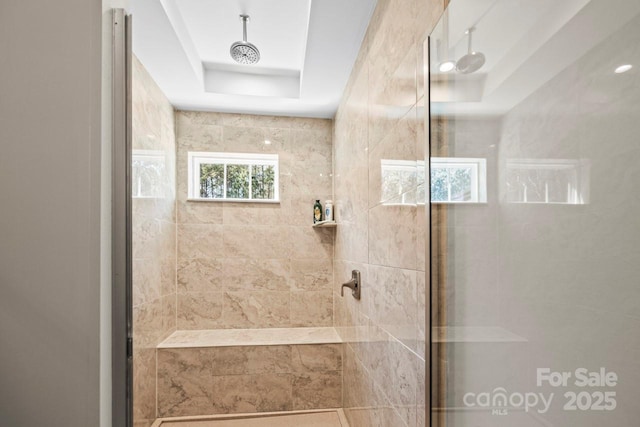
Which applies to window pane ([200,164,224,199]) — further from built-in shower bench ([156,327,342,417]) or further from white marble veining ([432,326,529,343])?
white marble veining ([432,326,529,343])

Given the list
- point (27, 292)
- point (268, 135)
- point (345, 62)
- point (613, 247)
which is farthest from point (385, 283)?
point (268, 135)

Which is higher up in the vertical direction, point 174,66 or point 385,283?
point 174,66

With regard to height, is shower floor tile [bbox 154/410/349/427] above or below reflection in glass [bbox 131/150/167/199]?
below

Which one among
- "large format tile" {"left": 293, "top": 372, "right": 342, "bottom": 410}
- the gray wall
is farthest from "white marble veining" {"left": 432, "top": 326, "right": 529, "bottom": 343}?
"large format tile" {"left": 293, "top": 372, "right": 342, "bottom": 410}

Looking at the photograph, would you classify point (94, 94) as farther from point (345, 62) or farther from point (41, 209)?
point (345, 62)

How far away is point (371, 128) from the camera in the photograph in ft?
5.80

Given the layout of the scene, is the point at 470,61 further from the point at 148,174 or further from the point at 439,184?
the point at 148,174

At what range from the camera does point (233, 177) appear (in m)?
3.14

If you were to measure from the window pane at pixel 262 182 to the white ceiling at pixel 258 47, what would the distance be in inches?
21.3

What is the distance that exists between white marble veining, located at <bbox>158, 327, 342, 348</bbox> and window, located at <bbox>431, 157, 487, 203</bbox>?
2.08m

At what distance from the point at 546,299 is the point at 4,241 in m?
1.18

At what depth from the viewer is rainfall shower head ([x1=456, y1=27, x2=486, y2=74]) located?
74 centimetres

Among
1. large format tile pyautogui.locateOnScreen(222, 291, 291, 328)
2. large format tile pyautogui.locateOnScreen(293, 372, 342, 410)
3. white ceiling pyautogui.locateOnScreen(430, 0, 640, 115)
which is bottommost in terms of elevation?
large format tile pyautogui.locateOnScreen(293, 372, 342, 410)

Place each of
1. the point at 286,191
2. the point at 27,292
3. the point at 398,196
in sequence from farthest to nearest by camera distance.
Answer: the point at 286,191 → the point at 398,196 → the point at 27,292
